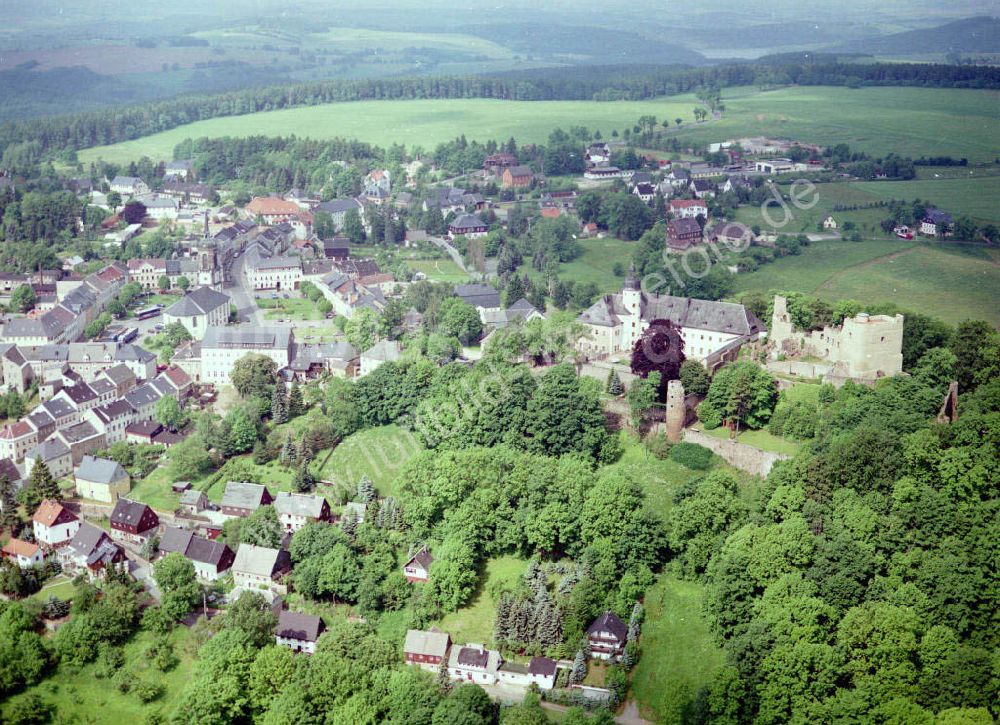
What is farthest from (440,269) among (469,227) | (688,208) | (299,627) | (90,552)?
(299,627)

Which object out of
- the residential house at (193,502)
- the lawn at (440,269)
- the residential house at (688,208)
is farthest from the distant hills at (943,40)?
the residential house at (193,502)

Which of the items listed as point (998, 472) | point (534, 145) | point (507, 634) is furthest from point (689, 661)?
point (534, 145)

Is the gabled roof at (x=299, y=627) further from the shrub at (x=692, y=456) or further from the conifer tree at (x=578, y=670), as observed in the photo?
the shrub at (x=692, y=456)

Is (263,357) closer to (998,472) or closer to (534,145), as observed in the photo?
(998,472)

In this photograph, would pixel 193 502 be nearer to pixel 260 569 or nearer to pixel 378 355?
pixel 260 569

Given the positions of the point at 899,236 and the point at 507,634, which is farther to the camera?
the point at 899,236

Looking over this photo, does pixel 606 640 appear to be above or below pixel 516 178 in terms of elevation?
below
